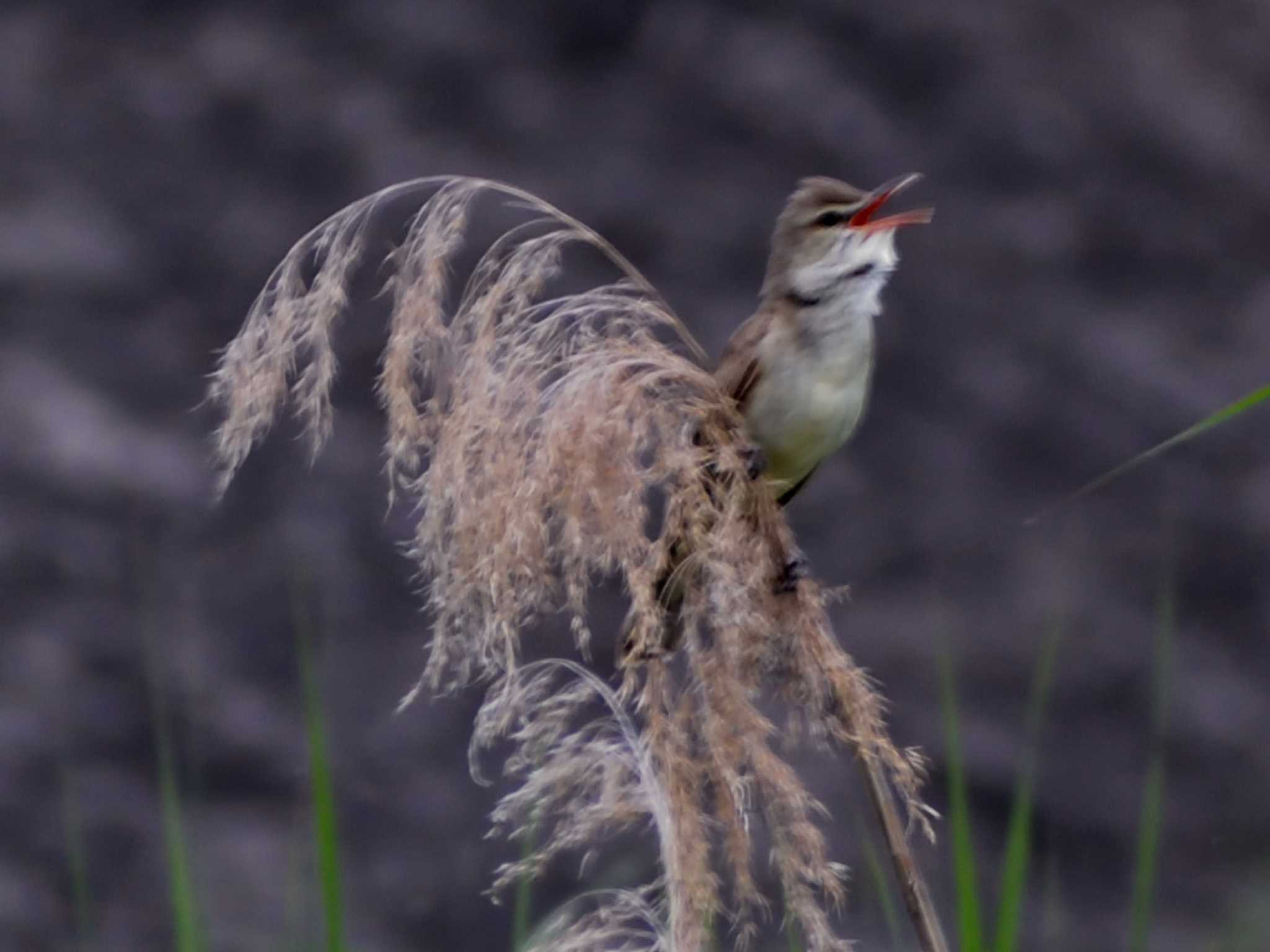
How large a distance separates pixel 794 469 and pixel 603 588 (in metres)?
1.51

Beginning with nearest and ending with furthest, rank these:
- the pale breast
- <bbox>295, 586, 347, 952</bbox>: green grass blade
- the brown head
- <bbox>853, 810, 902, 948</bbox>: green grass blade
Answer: <bbox>295, 586, 347, 952</bbox>: green grass blade, <bbox>853, 810, 902, 948</bbox>: green grass blade, the brown head, the pale breast

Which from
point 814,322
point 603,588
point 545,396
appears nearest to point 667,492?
point 545,396

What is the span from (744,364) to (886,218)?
1.22 feet

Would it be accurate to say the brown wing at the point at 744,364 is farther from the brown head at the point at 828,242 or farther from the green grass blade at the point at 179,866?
the green grass blade at the point at 179,866

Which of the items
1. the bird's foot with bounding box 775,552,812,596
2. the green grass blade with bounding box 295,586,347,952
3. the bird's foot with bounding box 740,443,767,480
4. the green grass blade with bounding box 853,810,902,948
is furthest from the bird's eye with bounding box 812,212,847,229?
the green grass blade with bounding box 295,586,347,952

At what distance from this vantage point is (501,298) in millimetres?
1783

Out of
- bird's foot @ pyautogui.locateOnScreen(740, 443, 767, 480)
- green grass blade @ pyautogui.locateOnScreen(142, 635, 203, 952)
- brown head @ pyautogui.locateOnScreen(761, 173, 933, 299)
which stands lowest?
green grass blade @ pyautogui.locateOnScreen(142, 635, 203, 952)

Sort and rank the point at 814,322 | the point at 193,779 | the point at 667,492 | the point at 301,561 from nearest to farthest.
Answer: the point at 667,492 → the point at 193,779 → the point at 814,322 → the point at 301,561

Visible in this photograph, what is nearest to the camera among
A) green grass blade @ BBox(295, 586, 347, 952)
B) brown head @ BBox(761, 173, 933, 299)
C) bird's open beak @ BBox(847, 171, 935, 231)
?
green grass blade @ BBox(295, 586, 347, 952)

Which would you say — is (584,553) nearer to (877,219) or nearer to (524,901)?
(524,901)

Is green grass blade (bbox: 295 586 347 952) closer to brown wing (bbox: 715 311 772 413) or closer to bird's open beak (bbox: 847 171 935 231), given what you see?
bird's open beak (bbox: 847 171 935 231)

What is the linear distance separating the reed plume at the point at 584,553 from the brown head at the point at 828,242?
2.62ft

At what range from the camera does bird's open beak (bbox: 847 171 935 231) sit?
7.62 ft

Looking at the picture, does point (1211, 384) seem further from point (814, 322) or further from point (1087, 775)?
point (814, 322)
